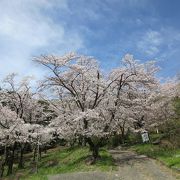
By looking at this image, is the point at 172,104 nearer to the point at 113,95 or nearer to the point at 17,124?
the point at 113,95

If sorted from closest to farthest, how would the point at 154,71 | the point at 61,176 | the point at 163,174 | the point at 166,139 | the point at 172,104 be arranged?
the point at 163,174
the point at 61,176
the point at 166,139
the point at 154,71
the point at 172,104

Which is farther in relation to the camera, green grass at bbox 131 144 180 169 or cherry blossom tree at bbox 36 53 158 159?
cherry blossom tree at bbox 36 53 158 159

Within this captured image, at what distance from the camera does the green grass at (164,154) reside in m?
22.4

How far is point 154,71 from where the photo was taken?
3797 centimetres

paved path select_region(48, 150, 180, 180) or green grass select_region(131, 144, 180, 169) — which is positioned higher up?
green grass select_region(131, 144, 180, 169)

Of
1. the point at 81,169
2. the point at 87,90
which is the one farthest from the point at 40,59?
the point at 81,169

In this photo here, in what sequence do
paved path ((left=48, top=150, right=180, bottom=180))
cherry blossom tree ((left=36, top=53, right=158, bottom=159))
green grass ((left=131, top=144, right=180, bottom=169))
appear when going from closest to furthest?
paved path ((left=48, top=150, right=180, bottom=180))
green grass ((left=131, top=144, right=180, bottom=169))
cherry blossom tree ((left=36, top=53, right=158, bottom=159))

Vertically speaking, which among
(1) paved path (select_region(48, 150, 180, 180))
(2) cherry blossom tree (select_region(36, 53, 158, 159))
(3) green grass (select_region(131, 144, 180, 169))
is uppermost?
(2) cherry blossom tree (select_region(36, 53, 158, 159))

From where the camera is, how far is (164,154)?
2653cm

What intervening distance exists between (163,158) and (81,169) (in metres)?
6.73

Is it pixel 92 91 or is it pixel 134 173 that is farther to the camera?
pixel 92 91

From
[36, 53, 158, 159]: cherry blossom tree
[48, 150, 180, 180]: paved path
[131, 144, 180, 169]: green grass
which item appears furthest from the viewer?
[36, 53, 158, 159]: cherry blossom tree

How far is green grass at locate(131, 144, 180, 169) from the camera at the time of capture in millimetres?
22431

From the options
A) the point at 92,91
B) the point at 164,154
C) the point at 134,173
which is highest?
the point at 92,91
